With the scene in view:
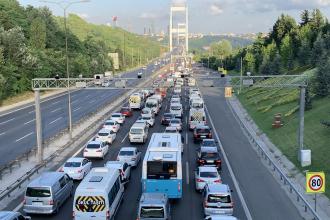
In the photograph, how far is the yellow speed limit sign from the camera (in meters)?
18.5

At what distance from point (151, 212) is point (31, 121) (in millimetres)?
37566

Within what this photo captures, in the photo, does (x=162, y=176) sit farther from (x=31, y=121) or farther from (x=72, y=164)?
(x=31, y=121)

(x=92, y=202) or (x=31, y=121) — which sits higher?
(x=92, y=202)

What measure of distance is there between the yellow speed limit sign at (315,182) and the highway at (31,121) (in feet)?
71.5

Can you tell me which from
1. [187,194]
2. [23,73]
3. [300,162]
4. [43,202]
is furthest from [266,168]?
[23,73]

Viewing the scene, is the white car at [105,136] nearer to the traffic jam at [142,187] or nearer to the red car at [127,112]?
the traffic jam at [142,187]

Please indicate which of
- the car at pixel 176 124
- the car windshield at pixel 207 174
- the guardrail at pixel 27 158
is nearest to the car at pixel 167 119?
the car at pixel 176 124

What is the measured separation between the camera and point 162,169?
21766 mm

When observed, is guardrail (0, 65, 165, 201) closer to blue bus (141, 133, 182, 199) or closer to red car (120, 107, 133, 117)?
red car (120, 107, 133, 117)

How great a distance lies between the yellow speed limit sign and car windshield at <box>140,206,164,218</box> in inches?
242

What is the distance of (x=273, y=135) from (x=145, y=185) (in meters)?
21.6

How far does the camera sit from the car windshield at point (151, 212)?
58.5ft

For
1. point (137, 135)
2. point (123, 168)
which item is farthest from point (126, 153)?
point (137, 135)

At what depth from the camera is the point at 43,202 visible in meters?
20.1
